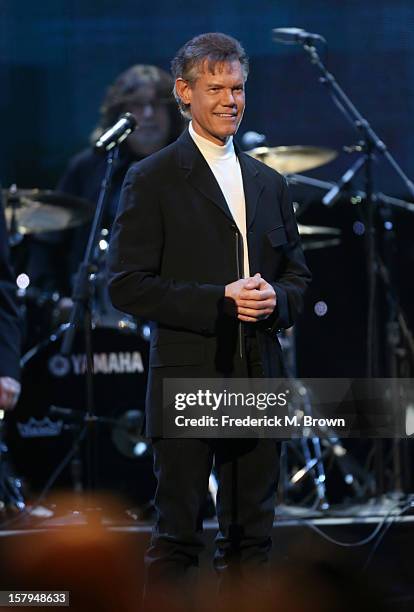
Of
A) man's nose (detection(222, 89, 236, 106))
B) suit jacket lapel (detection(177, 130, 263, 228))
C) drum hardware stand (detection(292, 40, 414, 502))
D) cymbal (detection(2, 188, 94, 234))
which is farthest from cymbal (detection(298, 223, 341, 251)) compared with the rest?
man's nose (detection(222, 89, 236, 106))

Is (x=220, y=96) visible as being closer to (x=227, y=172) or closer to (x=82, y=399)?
(x=227, y=172)

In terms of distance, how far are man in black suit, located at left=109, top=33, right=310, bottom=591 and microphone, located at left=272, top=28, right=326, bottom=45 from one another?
1.09 m

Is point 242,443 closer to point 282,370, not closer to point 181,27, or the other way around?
point 282,370

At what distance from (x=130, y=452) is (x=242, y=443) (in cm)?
192

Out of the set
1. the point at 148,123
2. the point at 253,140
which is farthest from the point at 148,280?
the point at 148,123

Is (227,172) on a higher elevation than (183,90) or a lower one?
lower

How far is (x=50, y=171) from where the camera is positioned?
16.6 ft

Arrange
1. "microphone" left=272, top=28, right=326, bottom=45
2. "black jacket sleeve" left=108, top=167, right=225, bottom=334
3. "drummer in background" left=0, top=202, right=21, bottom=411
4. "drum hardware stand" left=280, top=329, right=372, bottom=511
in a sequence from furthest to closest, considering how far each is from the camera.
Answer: "drum hardware stand" left=280, top=329, right=372, bottom=511
"microphone" left=272, top=28, right=326, bottom=45
"black jacket sleeve" left=108, top=167, right=225, bottom=334
"drummer in background" left=0, top=202, right=21, bottom=411

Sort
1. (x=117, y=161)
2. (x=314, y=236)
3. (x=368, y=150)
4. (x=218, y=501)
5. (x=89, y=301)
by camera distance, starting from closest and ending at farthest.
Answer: (x=218, y=501) → (x=89, y=301) → (x=368, y=150) → (x=314, y=236) → (x=117, y=161)

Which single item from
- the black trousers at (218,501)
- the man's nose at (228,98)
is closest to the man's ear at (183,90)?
the man's nose at (228,98)

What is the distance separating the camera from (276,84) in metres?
4.28

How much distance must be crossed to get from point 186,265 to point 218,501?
60 cm

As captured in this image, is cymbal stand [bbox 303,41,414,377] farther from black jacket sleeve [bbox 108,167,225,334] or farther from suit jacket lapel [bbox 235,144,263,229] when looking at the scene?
black jacket sleeve [bbox 108,167,225,334]

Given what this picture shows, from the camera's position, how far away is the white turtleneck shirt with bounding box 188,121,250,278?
2.57m
